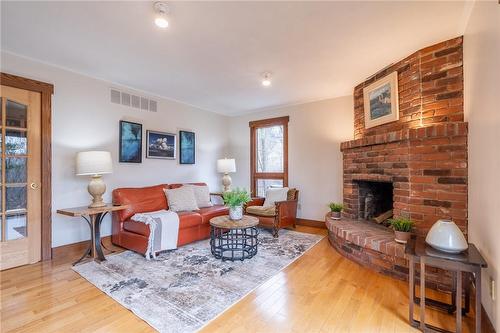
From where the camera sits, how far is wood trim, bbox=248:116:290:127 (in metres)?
4.96

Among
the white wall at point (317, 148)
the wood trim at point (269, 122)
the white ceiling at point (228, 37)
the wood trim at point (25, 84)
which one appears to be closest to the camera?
the white ceiling at point (228, 37)

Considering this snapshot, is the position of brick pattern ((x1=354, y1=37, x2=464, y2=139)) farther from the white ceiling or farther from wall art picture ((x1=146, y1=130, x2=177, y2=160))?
wall art picture ((x1=146, y1=130, x2=177, y2=160))

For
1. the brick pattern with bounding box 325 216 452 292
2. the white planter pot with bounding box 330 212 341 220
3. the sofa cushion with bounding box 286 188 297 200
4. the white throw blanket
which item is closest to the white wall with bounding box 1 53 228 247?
the white throw blanket

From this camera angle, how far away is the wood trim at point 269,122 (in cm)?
496

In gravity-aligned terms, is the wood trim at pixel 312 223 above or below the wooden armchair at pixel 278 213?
below

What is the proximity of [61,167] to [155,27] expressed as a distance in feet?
7.26

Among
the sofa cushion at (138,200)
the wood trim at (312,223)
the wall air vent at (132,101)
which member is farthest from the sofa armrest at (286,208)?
the wall air vent at (132,101)

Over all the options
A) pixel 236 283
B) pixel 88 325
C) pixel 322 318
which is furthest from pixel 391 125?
pixel 88 325

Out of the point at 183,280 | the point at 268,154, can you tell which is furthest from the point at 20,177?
the point at 268,154

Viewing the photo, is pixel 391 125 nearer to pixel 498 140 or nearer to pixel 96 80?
pixel 498 140

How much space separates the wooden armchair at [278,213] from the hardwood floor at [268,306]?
4.19 feet

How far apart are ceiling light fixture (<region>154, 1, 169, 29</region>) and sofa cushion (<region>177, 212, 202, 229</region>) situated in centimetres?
230

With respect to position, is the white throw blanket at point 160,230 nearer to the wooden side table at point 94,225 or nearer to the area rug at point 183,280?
the area rug at point 183,280

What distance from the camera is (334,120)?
4367 mm
